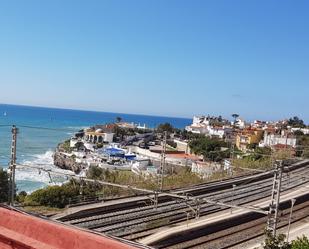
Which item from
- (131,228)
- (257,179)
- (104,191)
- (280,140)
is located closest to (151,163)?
(280,140)

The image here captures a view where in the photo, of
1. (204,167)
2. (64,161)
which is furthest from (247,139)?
(204,167)

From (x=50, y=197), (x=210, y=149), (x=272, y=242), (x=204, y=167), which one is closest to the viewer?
(x=272, y=242)

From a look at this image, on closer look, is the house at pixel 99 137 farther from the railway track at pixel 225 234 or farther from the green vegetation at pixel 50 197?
the railway track at pixel 225 234

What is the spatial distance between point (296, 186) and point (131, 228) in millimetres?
15000

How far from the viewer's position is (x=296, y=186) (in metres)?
25.9

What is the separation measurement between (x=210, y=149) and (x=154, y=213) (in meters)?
37.8

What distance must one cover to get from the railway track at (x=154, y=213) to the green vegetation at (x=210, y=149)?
78.4 feet

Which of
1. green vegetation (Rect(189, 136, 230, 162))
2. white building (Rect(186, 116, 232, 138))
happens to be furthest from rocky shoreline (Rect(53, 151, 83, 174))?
white building (Rect(186, 116, 232, 138))

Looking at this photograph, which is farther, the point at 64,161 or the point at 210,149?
the point at 64,161

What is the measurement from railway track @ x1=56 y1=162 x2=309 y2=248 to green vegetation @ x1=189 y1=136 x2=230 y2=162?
23.9 metres

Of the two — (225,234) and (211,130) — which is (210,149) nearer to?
(211,130)

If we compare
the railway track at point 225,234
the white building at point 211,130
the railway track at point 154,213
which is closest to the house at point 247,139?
the white building at point 211,130

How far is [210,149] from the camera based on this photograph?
53188 mm

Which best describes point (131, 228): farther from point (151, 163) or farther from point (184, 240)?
point (151, 163)
